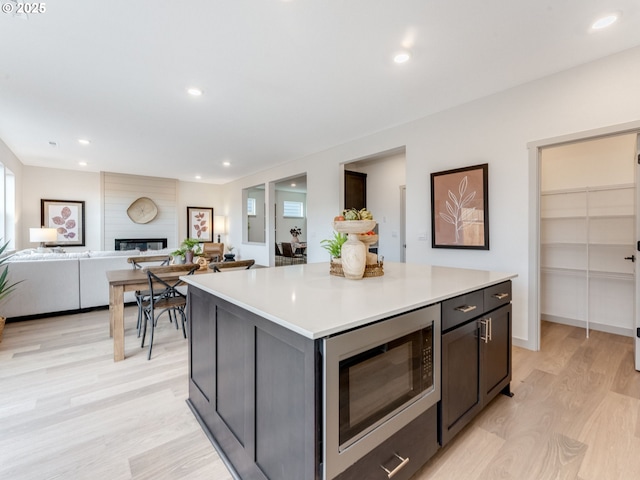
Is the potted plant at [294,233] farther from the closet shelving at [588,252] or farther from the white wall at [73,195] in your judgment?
the closet shelving at [588,252]

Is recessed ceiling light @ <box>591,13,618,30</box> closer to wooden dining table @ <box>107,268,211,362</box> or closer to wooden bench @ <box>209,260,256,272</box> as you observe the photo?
wooden bench @ <box>209,260,256,272</box>

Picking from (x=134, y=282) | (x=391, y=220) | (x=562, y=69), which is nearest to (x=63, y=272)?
(x=134, y=282)

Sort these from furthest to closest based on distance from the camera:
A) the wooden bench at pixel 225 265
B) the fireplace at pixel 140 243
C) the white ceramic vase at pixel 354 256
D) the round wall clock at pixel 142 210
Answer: the round wall clock at pixel 142 210 → the fireplace at pixel 140 243 → the wooden bench at pixel 225 265 → the white ceramic vase at pixel 354 256

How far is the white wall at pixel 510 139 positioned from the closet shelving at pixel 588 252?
1.10m

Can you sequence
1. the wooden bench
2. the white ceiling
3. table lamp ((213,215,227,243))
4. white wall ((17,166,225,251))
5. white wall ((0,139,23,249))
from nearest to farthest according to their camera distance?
the white ceiling → the wooden bench → white wall ((0,139,23,249)) → white wall ((17,166,225,251)) → table lamp ((213,215,227,243))

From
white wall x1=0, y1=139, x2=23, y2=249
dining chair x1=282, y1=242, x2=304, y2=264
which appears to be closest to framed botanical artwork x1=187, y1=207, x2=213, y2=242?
dining chair x1=282, y1=242, x2=304, y2=264

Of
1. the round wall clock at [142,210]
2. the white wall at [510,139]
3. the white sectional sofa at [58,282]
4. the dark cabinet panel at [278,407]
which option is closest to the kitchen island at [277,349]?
the dark cabinet panel at [278,407]

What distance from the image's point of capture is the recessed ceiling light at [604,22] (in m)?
1.98

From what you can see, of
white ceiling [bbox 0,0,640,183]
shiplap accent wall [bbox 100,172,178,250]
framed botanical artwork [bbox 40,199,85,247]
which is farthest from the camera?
shiplap accent wall [bbox 100,172,178,250]

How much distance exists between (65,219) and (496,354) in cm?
858

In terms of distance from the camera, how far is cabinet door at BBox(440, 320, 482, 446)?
4.74 ft

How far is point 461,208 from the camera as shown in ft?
11.0

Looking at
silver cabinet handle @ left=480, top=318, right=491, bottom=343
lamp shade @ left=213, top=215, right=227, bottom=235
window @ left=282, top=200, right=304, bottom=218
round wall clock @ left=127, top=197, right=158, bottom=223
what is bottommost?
silver cabinet handle @ left=480, top=318, right=491, bottom=343

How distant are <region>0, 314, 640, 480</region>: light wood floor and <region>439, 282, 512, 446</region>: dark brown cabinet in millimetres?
193
